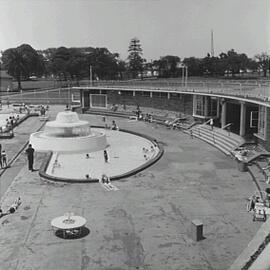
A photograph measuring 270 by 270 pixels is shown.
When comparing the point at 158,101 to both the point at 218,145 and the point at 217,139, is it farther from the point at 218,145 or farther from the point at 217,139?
the point at 218,145

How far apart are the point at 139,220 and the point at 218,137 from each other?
1031 centimetres

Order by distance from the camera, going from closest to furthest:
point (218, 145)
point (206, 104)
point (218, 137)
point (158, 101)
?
1. point (218, 145)
2. point (218, 137)
3. point (206, 104)
4. point (158, 101)

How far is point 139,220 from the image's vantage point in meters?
8.07

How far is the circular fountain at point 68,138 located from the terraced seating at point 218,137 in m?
4.76

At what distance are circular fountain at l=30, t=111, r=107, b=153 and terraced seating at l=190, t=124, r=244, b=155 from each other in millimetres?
4756

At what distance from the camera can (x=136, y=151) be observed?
16516mm

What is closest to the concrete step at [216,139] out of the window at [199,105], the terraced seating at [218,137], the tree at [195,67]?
the terraced seating at [218,137]

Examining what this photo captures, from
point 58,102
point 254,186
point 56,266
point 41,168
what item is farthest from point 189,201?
point 58,102

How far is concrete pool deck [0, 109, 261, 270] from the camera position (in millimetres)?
6336

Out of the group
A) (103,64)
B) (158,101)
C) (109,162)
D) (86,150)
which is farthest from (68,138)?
(103,64)

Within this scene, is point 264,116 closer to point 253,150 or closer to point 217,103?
point 253,150

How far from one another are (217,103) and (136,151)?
760 cm

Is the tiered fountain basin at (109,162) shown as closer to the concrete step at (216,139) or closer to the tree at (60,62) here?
the concrete step at (216,139)

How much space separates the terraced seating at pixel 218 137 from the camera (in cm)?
1559
